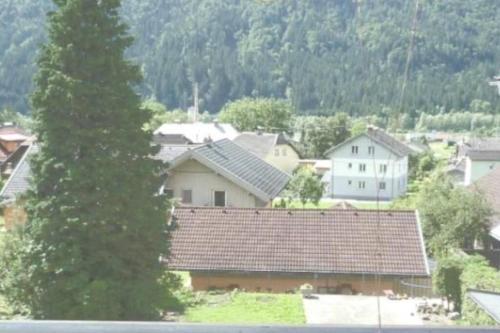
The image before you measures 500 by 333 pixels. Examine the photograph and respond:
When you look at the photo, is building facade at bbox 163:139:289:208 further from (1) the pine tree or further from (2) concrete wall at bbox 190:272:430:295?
(1) the pine tree

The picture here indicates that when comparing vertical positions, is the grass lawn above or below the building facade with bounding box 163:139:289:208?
below

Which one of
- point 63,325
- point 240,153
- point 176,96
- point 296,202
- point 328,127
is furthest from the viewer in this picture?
point 176,96

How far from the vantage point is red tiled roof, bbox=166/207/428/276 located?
11.2 metres

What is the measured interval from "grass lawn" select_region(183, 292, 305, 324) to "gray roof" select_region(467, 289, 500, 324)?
89.0 inches

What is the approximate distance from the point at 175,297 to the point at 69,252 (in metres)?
2.55

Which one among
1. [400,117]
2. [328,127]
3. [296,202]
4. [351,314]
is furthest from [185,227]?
[328,127]

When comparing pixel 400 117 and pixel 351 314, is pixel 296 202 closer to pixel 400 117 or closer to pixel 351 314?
pixel 351 314

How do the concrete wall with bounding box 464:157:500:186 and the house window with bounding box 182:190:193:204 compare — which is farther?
the concrete wall with bounding box 464:157:500:186

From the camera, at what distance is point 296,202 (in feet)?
93.2

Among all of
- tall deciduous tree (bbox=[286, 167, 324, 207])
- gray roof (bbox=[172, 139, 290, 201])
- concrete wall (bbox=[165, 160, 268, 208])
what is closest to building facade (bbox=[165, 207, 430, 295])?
gray roof (bbox=[172, 139, 290, 201])

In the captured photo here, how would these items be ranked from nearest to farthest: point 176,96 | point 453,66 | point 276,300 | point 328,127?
1. point 453,66
2. point 276,300
3. point 328,127
4. point 176,96

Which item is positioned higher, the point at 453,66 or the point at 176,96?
the point at 176,96

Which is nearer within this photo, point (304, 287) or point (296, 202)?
point (304, 287)

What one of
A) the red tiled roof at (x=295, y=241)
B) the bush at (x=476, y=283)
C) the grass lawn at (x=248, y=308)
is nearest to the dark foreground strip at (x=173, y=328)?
the bush at (x=476, y=283)
